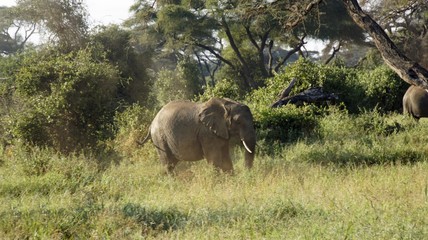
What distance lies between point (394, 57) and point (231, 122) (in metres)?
3.56

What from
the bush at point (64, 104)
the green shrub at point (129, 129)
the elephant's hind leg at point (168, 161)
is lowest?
the elephant's hind leg at point (168, 161)

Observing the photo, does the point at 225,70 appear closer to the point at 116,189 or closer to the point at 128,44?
the point at 128,44

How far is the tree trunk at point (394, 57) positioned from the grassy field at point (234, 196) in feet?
5.11

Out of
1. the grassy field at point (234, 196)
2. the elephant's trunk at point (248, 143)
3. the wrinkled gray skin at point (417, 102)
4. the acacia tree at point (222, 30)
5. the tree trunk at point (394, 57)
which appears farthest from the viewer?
the acacia tree at point (222, 30)

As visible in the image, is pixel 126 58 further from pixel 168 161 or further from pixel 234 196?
pixel 234 196

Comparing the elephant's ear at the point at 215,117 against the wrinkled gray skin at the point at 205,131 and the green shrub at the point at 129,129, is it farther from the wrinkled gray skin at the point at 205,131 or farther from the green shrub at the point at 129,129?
the green shrub at the point at 129,129

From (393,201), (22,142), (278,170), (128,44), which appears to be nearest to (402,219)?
(393,201)

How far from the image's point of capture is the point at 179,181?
918cm

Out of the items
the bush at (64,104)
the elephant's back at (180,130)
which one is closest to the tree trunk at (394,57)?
the elephant's back at (180,130)

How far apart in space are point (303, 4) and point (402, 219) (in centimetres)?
828

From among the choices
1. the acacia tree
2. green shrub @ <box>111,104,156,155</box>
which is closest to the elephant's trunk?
green shrub @ <box>111,104,156,155</box>

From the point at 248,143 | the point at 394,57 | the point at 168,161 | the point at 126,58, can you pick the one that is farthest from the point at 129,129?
the point at 126,58

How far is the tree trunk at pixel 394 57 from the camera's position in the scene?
1015 centimetres

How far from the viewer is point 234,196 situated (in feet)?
24.1
